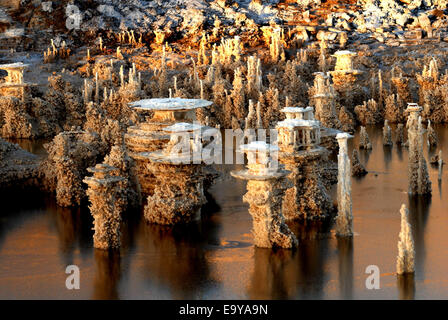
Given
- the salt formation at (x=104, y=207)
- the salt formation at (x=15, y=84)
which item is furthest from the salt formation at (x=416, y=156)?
the salt formation at (x=15, y=84)

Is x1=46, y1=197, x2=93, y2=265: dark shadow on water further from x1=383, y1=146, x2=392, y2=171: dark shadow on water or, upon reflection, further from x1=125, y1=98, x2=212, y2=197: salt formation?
x1=383, y1=146, x2=392, y2=171: dark shadow on water

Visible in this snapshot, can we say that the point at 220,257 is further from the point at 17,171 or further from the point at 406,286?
the point at 17,171

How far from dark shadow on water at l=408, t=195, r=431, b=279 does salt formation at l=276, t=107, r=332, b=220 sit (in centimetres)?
312

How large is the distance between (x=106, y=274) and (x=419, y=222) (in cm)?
1124

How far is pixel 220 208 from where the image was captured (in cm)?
3188

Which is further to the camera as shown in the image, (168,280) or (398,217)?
(398,217)

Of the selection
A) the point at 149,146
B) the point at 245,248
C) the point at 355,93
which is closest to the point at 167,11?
the point at 355,93

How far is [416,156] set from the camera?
1236 inches

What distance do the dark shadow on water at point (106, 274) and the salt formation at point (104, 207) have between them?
0.37 m

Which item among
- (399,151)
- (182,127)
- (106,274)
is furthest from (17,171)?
(399,151)

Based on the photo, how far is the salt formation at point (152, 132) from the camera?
3151 centimetres

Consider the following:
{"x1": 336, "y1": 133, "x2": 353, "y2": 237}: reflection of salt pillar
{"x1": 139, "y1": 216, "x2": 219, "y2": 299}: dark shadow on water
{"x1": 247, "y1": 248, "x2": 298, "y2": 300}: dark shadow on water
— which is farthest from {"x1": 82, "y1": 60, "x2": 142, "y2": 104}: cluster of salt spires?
{"x1": 247, "y1": 248, "x2": 298, "y2": 300}: dark shadow on water
